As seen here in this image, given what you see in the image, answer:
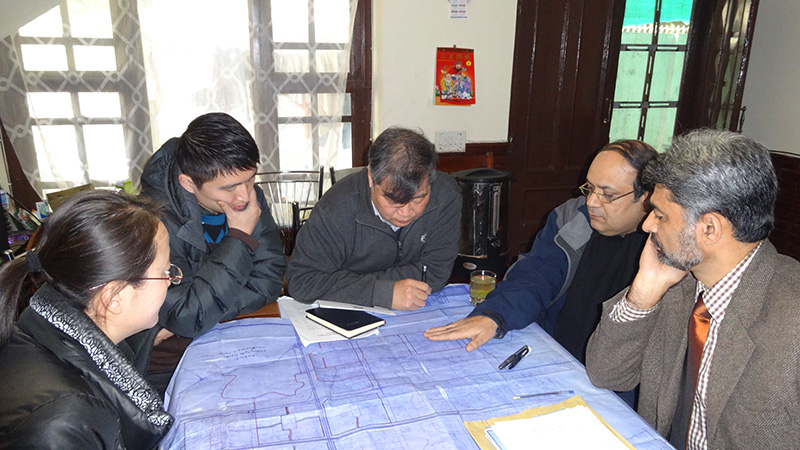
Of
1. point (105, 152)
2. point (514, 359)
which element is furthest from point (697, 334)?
point (105, 152)

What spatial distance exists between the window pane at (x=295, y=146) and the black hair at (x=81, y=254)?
7.34 feet

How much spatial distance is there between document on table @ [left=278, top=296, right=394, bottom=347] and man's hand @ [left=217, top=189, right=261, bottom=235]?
27 cm

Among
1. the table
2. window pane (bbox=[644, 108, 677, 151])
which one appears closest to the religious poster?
window pane (bbox=[644, 108, 677, 151])

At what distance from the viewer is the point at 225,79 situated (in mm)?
3086

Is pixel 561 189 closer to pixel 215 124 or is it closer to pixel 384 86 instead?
pixel 384 86

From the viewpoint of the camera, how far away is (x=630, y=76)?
4.05 m

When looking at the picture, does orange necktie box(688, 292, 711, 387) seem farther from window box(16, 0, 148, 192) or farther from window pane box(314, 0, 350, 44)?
window box(16, 0, 148, 192)

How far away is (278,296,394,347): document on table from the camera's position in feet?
4.55

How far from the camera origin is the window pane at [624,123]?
4.12 metres

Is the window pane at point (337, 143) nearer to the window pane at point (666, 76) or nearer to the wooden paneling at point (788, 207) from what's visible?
the window pane at point (666, 76)

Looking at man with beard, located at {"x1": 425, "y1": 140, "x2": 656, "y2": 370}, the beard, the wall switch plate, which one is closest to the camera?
the beard

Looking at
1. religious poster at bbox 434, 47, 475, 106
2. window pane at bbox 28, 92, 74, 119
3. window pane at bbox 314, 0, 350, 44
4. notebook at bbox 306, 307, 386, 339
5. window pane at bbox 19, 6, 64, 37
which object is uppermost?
window pane at bbox 314, 0, 350, 44

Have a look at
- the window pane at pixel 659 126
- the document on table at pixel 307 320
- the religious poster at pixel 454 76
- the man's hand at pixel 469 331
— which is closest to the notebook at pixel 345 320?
the document on table at pixel 307 320

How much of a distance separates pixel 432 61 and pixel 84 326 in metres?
2.83
